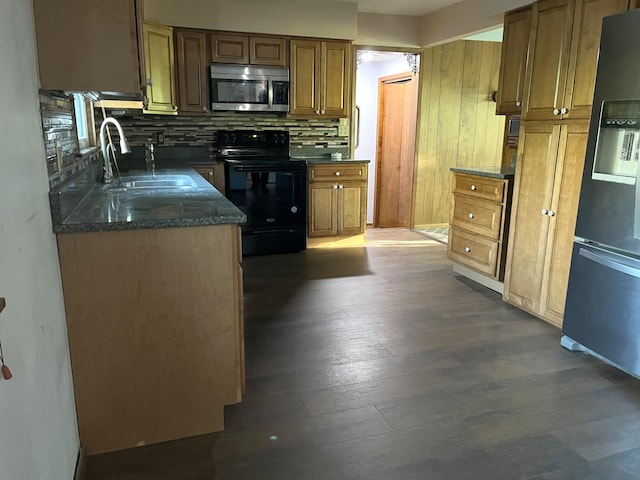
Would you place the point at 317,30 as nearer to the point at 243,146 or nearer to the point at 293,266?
Result: the point at 243,146

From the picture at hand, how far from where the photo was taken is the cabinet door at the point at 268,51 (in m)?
4.64

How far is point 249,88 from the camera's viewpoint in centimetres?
468

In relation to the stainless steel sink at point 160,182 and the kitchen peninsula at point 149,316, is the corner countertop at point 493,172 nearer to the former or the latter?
the stainless steel sink at point 160,182

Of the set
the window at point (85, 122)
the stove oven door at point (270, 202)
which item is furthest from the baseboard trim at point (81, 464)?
the stove oven door at point (270, 202)

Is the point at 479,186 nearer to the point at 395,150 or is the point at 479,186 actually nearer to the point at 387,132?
the point at 395,150

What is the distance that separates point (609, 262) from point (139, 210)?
7.47 ft

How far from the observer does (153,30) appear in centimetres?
411

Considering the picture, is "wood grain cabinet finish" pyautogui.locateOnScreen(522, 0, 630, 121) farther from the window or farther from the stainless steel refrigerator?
the window

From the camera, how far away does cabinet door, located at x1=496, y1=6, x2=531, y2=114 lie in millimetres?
3406

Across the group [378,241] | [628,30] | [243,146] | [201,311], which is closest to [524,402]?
[201,311]

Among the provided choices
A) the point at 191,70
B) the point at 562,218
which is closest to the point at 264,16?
the point at 191,70

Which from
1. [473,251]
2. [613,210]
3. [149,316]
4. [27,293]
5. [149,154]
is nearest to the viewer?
[27,293]

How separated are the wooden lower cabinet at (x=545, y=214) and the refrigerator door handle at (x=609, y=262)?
12.8 inches

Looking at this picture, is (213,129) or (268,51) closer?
(268,51)
